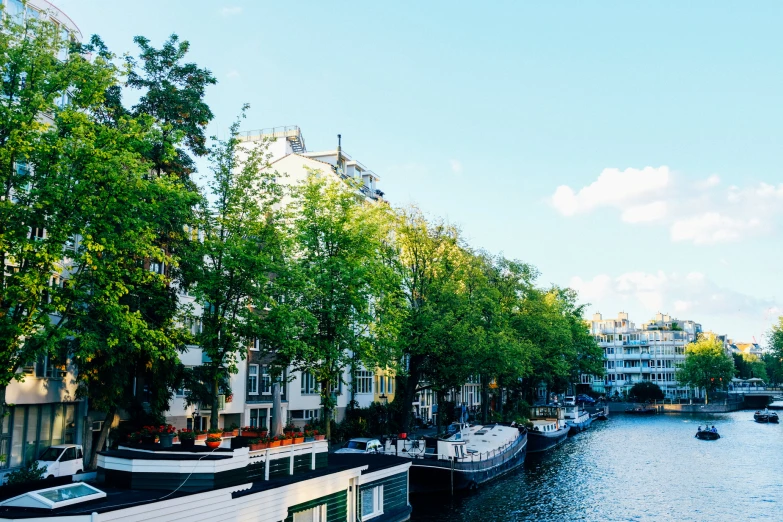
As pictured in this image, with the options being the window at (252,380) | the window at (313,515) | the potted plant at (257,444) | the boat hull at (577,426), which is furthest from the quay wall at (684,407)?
the potted plant at (257,444)

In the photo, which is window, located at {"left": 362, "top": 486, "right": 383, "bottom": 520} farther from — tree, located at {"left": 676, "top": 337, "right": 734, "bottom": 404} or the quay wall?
tree, located at {"left": 676, "top": 337, "right": 734, "bottom": 404}

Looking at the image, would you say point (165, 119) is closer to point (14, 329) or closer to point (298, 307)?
point (298, 307)

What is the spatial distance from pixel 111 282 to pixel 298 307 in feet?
50.3

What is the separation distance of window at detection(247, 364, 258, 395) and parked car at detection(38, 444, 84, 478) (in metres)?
20.4

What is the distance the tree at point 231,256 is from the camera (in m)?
35.7

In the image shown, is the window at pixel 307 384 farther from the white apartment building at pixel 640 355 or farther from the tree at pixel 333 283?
the white apartment building at pixel 640 355

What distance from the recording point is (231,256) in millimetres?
36094

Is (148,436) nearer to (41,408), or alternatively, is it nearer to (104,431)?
(104,431)

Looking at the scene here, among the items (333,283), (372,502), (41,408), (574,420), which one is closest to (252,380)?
(333,283)

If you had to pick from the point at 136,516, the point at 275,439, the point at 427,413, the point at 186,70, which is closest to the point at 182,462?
the point at 136,516

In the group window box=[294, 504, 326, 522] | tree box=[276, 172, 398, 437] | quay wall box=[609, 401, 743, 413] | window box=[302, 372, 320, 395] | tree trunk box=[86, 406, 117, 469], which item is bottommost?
quay wall box=[609, 401, 743, 413]

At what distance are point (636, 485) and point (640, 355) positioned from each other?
14474 cm

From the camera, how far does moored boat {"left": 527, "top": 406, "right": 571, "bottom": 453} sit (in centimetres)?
7312

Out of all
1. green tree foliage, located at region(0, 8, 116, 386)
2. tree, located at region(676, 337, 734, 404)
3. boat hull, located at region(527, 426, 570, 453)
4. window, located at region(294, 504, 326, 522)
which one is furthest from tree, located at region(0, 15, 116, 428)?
tree, located at region(676, 337, 734, 404)
